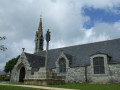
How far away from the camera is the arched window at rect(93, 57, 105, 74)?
21.5 meters

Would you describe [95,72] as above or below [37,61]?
below

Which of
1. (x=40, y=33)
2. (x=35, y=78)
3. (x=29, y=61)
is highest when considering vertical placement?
(x=40, y=33)

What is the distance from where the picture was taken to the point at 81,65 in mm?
23422

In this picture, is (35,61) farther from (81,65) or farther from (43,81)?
(43,81)

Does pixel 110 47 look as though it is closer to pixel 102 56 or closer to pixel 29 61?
pixel 102 56

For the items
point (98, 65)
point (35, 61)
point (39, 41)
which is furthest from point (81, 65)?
point (39, 41)

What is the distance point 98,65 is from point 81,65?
280 centimetres

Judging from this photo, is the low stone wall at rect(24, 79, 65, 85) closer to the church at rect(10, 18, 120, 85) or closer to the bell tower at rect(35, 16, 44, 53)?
the church at rect(10, 18, 120, 85)

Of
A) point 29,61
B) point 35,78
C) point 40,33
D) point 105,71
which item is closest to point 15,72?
point 29,61

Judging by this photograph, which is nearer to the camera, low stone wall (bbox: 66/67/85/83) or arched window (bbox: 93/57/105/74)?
arched window (bbox: 93/57/105/74)

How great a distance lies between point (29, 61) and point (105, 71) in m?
14.1

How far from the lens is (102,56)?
2173 centimetres

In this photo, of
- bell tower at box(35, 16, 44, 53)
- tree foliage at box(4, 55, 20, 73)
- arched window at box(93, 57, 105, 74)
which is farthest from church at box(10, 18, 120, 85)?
tree foliage at box(4, 55, 20, 73)

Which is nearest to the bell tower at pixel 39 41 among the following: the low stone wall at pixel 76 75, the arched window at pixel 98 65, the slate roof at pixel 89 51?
the slate roof at pixel 89 51
